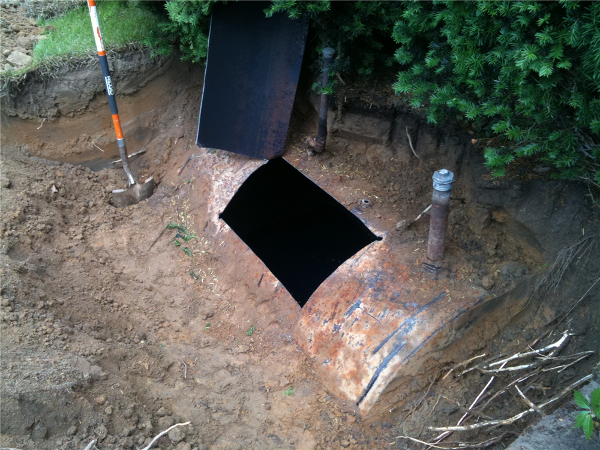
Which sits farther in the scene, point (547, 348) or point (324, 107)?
point (324, 107)

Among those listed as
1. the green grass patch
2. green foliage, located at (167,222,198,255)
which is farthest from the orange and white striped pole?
green foliage, located at (167,222,198,255)

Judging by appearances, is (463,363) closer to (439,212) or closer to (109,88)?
(439,212)

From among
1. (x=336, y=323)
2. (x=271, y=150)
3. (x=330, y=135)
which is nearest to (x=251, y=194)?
(x=271, y=150)

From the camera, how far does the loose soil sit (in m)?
3.10

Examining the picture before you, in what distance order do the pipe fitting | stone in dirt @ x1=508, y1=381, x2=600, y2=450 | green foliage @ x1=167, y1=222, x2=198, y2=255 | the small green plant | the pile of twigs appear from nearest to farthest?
the small green plant → stone in dirt @ x1=508, y1=381, x2=600, y2=450 → the pile of twigs → the pipe fitting → green foliage @ x1=167, y1=222, x2=198, y2=255

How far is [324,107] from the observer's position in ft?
14.8

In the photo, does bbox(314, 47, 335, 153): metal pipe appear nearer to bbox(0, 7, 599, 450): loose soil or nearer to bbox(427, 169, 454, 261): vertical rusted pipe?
bbox(0, 7, 599, 450): loose soil

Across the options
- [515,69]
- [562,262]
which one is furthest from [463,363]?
[515,69]

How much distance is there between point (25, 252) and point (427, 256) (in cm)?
337

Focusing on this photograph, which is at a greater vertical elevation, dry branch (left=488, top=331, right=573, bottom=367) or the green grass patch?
the green grass patch

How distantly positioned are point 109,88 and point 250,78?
1.50m

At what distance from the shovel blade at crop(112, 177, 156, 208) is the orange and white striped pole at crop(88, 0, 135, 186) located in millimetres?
87

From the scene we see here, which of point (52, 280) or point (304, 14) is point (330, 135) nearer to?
point (304, 14)

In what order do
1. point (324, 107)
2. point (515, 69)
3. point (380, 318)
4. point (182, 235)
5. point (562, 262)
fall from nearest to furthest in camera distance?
point (515, 69) < point (562, 262) < point (380, 318) < point (324, 107) < point (182, 235)
